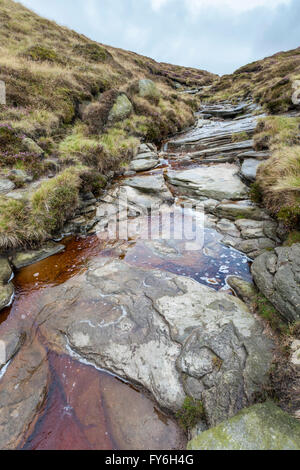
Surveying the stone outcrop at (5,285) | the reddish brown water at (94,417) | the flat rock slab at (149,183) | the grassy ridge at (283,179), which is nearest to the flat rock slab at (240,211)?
the grassy ridge at (283,179)

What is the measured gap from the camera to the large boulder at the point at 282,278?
3895 millimetres

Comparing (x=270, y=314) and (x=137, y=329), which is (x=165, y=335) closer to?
(x=137, y=329)

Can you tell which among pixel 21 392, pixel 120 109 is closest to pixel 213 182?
pixel 21 392

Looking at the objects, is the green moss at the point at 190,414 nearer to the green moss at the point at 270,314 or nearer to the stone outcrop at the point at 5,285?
the green moss at the point at 270,314

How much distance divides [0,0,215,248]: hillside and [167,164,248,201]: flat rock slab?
4.22 meters

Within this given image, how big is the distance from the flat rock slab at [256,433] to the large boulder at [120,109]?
57.9 feet

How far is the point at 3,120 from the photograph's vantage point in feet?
33.4

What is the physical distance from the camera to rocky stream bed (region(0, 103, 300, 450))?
3.15 meters

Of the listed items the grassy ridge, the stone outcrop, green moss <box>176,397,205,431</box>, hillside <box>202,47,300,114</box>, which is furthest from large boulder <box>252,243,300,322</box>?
hillside <box>202,47,300,114</box>

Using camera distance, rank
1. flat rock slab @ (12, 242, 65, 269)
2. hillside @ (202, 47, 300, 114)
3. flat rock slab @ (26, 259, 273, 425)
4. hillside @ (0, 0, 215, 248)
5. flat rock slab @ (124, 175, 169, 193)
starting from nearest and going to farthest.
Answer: flat rock slab @ (26, 259, 273, 425) → flat rock slab @ (12, 242, 65, 269) → hillside @ (0, 0, 215, 248) → flat rock slab @ (124, 175, 169, 193) → hillside @ (202, 47, 300, 114)

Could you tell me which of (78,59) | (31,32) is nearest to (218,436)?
(78,59)

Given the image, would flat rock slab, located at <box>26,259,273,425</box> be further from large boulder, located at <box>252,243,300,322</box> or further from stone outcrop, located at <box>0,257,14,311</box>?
stone outcrop, located at <box>0,257,14,311</box>

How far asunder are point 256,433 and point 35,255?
6854 millimetres
